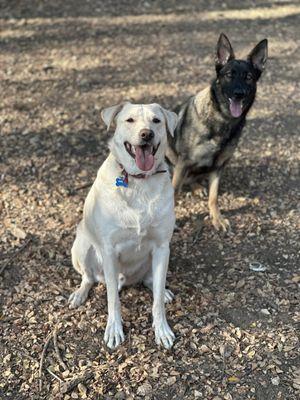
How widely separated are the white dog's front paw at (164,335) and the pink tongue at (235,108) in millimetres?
1925

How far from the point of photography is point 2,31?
8.21 metres

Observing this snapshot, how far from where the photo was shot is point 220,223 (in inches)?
181

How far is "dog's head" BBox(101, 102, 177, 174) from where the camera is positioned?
304 centimetres

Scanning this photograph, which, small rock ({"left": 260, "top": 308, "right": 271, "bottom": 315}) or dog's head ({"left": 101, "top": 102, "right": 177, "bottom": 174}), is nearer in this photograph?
dog's head ({"left": 101, "top": 102, "right": 177, "bottom": 174})

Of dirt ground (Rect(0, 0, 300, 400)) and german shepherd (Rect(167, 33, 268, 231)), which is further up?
german shepherd (Rect(167, 33, 268, 231))

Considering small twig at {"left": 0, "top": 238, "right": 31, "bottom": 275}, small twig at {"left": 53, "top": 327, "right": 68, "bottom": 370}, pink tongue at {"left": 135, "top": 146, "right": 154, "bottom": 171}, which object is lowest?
small twig at {"left": 53, "top": 327, "right": 68, "bottom": 370}

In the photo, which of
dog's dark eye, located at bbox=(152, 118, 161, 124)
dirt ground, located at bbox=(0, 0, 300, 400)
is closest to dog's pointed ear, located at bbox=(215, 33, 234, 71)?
dirt ground, located at bbox=(0, 0, 300, 400)

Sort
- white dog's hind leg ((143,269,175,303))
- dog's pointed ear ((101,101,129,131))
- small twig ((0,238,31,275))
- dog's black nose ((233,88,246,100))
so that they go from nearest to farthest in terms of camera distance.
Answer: dog's pointed ear ((101,101,129,131)), white dog's hind leg ((143,269,175,303)), small twig ((0,238,31,275)), dog's black nose ((233,88,246,100))

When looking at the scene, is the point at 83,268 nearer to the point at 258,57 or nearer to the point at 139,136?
the point at 139,136

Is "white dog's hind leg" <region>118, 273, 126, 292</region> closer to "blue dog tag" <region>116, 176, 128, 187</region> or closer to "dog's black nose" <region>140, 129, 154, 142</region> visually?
"blue dog tag" <region>116, 176, 128, 187</region>

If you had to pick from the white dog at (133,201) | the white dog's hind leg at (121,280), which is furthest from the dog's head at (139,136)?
the white dog's hind leg at (121,280)

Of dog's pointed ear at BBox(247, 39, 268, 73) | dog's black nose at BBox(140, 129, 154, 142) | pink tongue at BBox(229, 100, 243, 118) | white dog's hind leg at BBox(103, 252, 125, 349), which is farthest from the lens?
dog's pointed ear at BBox(247, 39, 268, 73)

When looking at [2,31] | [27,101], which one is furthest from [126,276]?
[2,31]

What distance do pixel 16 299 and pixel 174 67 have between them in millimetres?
4698
